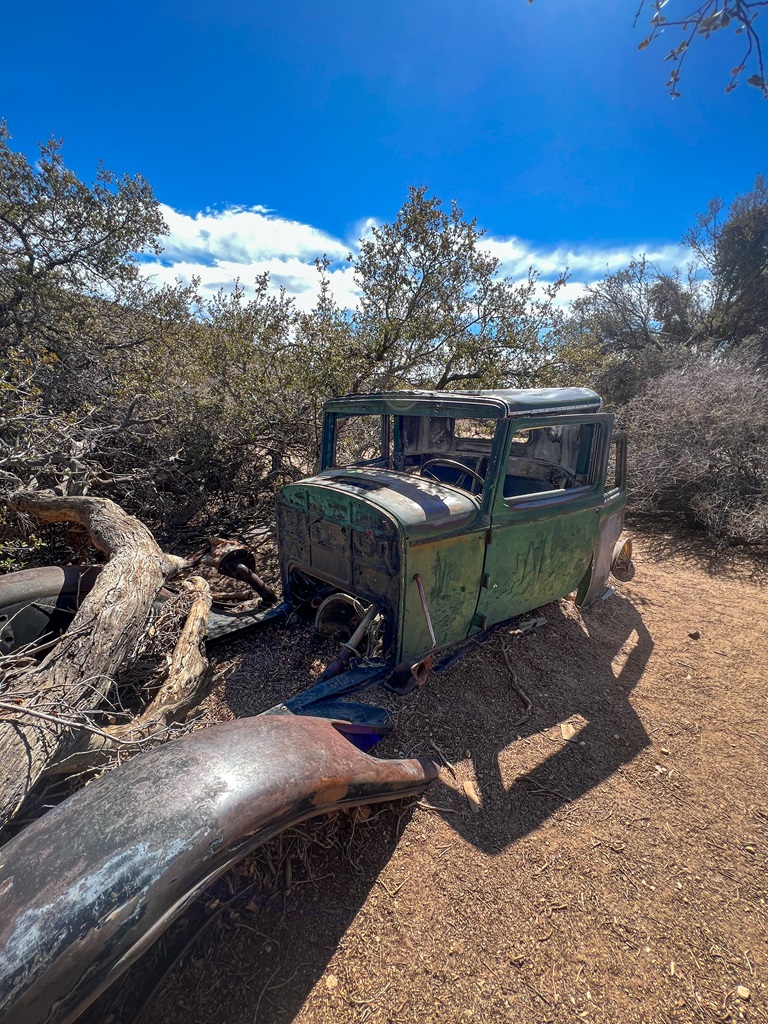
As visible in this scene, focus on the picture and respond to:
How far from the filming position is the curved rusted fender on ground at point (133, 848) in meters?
0.95

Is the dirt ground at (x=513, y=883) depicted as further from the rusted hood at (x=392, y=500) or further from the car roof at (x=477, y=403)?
the car roof at (x=477, y=403)

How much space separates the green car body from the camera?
8.82ft

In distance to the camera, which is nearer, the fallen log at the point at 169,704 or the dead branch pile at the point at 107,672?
the dead branch pile at the point at 107,672

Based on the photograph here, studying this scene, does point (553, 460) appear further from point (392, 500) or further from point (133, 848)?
point (133, 848)

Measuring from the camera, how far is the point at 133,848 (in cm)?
114

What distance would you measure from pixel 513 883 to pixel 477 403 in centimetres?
253

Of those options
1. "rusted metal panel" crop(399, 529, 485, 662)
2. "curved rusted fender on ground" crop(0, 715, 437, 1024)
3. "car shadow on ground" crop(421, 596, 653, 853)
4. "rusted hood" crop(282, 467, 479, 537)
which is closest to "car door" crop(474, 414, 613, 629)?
"rusted metal panel" crop(399, 529, 485, 662)

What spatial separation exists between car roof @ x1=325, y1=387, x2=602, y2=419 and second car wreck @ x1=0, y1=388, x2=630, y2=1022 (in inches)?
0.5

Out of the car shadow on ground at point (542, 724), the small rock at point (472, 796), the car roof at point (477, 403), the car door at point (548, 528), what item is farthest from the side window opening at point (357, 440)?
the small rock at point (472, 796)

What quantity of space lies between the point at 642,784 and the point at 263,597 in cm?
300

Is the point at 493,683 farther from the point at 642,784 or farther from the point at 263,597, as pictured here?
the point at 263,597

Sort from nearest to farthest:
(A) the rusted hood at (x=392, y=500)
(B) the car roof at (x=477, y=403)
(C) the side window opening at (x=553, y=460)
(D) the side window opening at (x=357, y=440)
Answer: (A) the rusted hood at (x=392, y=500), (B) the car roof at (x=477, y=403), (C) the side window opening at (x=553, y=460), (D) the side window opening at (x=357, y=440)

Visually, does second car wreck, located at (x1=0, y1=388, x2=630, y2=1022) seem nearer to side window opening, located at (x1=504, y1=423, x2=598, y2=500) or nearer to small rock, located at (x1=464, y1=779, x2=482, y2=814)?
side window opening, located at (x1=504, y1=423, x2=598, y2=500)

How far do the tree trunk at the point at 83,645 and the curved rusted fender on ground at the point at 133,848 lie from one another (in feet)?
1.93
